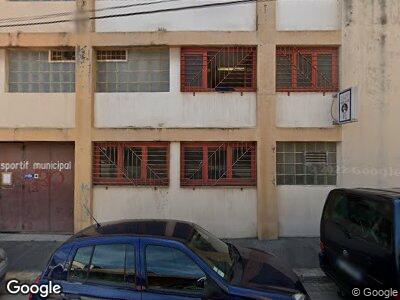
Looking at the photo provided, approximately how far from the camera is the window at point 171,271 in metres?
3.79

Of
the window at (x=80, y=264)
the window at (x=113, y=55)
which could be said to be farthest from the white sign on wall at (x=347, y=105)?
the window at (x=80, y=264)

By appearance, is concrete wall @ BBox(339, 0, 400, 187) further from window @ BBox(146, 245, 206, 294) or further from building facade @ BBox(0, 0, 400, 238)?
window @ BBox(146, 245, 206, 294)

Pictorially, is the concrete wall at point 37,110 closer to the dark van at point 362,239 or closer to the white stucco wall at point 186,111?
the white stucco wall at point 186,111

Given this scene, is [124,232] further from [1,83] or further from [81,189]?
[1,83]

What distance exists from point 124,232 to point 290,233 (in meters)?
5.63

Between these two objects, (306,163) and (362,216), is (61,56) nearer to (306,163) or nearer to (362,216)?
(306,163)

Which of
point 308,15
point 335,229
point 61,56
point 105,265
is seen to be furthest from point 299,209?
point 61,56

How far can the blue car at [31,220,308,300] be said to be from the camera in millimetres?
3771

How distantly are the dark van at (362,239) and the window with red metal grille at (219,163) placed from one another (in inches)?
130

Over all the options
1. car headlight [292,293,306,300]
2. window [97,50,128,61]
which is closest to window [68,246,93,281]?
car headlight [292,293,306,300]

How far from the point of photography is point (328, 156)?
8.95 m

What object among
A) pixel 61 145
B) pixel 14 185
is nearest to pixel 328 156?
pixel 61 145

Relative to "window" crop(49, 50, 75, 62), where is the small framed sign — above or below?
below

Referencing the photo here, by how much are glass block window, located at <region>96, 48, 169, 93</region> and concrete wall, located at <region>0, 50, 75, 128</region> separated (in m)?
0.94
